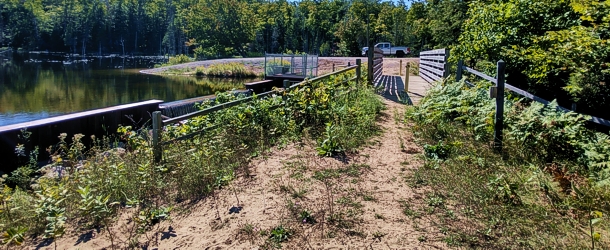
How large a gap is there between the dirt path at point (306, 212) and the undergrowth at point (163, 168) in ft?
0.49

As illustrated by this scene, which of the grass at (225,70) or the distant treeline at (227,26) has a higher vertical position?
the distant treeline at (227,26)

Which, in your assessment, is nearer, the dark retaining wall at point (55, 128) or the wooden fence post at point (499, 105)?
the wooden fence post at point (499, 105)

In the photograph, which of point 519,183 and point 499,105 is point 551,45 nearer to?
point 499,105

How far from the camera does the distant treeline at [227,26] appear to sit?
55.3 metres

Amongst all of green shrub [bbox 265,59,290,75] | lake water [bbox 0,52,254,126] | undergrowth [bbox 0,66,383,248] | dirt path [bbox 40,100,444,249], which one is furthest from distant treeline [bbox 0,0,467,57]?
lake water [bbox 0,52,254,126]

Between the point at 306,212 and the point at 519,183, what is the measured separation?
242 cm

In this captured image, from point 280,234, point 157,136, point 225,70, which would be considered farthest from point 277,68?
point 225,70

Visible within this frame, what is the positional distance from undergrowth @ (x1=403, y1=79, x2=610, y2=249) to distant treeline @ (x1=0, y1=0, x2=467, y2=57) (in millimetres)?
18821

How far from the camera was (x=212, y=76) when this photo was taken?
4647 cm

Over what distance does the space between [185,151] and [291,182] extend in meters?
1.96

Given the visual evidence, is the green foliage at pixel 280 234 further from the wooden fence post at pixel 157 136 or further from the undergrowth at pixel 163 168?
the wooden fence post at pixel 157 136

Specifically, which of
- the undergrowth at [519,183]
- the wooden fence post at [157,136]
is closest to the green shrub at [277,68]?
the undergrowth at [519,183]

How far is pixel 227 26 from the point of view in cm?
7325

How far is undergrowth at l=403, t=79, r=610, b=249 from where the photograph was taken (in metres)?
3.36
